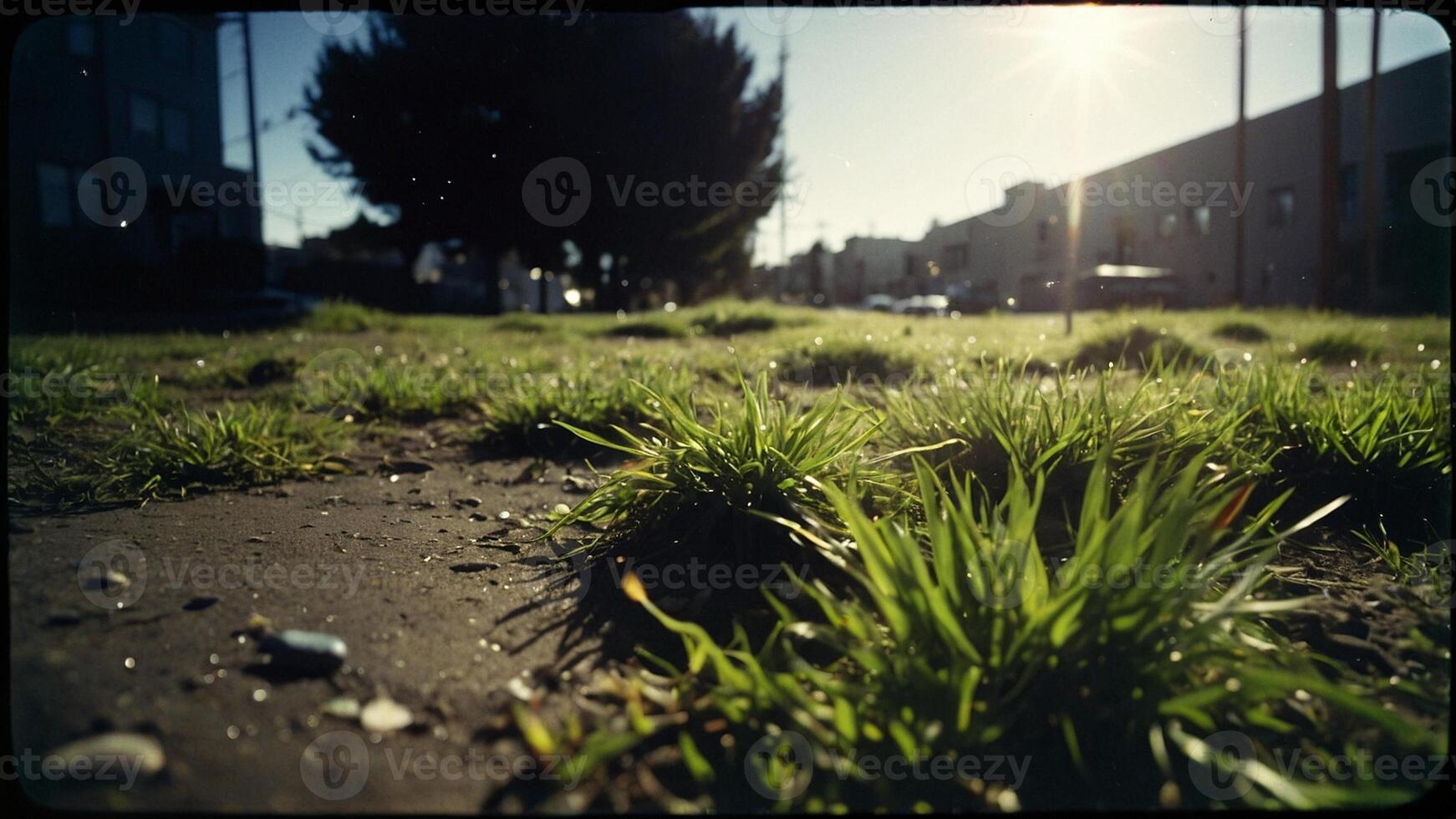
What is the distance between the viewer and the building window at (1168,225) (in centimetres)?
1710

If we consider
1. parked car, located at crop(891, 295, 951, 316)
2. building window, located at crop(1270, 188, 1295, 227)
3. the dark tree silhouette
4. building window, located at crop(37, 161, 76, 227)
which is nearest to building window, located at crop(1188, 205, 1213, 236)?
building window, located at crop(1270, 188, 1295, 227)

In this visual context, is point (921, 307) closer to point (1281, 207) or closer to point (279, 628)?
point (1281, 207)

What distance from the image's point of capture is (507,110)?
3088 millimetres

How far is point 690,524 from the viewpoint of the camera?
210cm

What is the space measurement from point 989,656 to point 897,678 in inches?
6.6

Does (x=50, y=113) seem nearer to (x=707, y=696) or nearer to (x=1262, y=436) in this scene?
(x=707, y=696)

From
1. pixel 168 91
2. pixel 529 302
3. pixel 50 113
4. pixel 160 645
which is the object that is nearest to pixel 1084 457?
pixel 160 645

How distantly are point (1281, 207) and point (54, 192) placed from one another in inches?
900

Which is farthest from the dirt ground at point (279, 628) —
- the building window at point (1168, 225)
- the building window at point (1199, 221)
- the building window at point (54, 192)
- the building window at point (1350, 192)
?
the building window at point (1350, 192)

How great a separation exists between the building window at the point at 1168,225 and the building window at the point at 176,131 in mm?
18005

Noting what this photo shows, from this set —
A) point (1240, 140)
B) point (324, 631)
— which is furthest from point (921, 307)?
point (324, 631)

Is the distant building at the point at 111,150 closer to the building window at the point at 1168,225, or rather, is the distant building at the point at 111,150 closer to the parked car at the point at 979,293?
the parked car at the point at 979,293

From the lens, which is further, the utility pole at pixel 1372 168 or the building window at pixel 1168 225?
the building window at pixel 1168 225

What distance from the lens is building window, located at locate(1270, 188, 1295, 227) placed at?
17.8 metres
